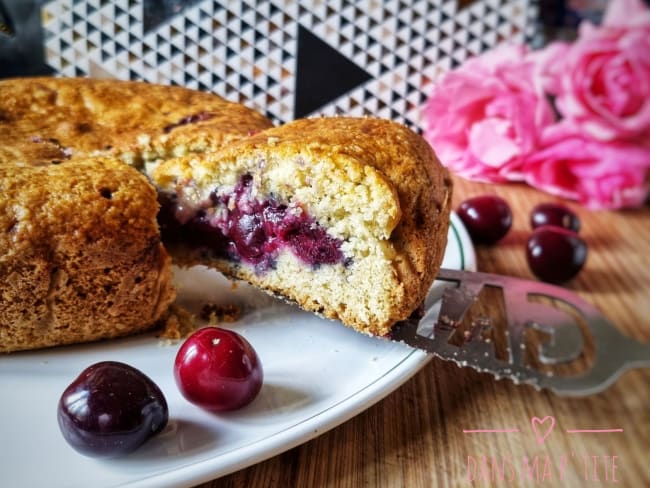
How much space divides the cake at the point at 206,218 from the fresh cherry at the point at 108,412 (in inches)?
15.9

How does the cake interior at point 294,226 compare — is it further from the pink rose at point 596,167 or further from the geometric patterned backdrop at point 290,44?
the pink rose at point 596,167

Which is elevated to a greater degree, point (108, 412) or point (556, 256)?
point (108, 412)

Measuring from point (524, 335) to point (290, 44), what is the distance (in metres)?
2.25

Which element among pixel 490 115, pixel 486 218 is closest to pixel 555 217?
pixel 486 218

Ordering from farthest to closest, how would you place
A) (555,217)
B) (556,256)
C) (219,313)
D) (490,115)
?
(490,115) < (555,217) < (556,256) < (219,313)

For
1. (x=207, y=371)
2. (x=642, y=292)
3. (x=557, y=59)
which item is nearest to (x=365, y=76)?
(x=557, y=59)

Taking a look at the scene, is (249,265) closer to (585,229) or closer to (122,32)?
(585,229)

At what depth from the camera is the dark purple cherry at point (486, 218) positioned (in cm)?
243

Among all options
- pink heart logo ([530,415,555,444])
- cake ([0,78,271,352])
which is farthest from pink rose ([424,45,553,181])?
pink heart logo ([530,415,555,444])

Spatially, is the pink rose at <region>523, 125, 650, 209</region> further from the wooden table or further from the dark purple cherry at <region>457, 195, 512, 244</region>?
the wooden table

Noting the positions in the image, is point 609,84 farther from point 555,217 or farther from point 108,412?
point 108,412

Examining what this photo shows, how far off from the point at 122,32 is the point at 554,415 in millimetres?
2705

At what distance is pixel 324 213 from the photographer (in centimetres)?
166

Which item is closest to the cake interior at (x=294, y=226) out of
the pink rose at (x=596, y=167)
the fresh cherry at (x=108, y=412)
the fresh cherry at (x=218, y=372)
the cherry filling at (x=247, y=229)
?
the cherry filling at (x=247, y=229)
